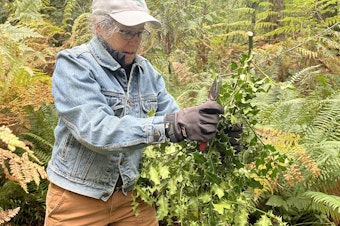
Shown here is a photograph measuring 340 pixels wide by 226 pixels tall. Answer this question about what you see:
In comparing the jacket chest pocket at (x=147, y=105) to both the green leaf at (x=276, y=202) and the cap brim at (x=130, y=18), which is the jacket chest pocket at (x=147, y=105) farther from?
the green leaf at (x=276, y=202)

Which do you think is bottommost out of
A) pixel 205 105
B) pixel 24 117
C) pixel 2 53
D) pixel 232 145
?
pixel 24 117

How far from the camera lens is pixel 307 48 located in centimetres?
559

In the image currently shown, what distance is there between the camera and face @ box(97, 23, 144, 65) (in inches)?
76.2

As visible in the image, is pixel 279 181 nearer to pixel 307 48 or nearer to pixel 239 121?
pixel 239 121

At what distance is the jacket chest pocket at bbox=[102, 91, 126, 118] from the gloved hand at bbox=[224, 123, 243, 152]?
57 cm

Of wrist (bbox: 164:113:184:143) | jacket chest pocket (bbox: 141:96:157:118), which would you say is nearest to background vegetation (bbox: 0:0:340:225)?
wrist (bbox: 164:113:184:143)

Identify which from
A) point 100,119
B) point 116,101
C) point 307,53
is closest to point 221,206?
point 100,119

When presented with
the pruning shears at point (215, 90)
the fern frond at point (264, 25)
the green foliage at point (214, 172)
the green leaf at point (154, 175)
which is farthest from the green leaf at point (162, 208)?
the fern frond at point (264, 25)

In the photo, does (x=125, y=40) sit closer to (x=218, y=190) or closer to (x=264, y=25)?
(x=218, y=190)

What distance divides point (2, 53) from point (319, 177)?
2.79m

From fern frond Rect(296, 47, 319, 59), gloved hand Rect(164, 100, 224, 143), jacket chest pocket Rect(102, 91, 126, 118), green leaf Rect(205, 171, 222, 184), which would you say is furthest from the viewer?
fern frond Rect(296, 47, 319, 59)

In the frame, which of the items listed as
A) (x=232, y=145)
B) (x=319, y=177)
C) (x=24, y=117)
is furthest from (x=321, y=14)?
(x=232, y=145)

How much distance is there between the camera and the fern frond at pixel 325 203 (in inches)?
119

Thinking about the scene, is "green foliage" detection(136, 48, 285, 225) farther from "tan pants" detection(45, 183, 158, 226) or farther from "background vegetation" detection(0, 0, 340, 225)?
"tan pants" detection(45, 183, 158, 226)
